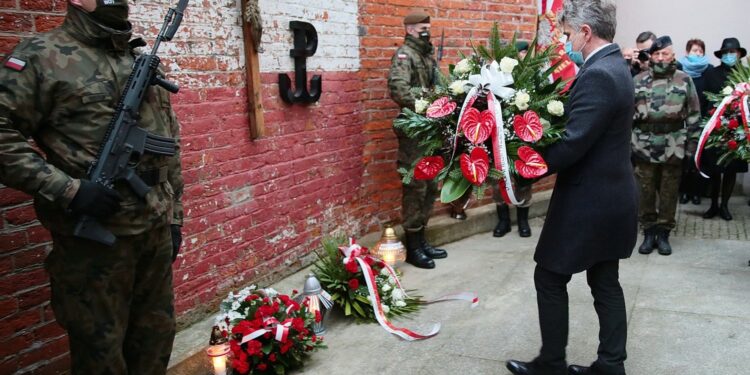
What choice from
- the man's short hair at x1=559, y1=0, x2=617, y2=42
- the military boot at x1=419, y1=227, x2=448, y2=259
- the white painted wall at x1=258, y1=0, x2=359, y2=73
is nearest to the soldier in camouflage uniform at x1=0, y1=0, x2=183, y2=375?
the white painted wall at x1=258, y1=0, x2=359, y2=73

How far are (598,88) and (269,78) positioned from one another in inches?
96.3

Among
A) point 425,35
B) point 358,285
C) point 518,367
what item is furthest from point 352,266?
point 425,35

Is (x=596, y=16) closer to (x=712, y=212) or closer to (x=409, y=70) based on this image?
(x=409, y=70)

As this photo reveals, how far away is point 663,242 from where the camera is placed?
5906mm

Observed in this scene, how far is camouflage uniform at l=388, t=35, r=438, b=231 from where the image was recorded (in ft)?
17.2

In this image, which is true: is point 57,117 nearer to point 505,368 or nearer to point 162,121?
point 162,121

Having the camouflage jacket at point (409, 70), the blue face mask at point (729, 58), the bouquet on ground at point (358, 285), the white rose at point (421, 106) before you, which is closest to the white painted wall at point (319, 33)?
the camouflage jacket at point (409, 70)

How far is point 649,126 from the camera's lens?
5848 millimetres

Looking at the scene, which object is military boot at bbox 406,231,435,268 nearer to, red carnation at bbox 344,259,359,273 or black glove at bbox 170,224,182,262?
red carnation at bbox 344,259,359,273

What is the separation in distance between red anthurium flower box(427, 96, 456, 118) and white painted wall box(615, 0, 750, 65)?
7029 mm

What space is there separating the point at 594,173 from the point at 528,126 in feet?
1.32

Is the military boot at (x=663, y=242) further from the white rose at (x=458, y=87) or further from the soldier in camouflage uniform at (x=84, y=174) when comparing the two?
the soldier in camouflage uniform at (x=84, y=174)

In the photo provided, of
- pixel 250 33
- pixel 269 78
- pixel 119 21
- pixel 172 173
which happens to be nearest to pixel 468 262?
pixel 269 78

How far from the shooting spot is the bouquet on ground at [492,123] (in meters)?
2.97
